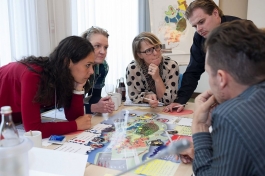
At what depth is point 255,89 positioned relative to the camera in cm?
71

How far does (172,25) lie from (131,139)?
2730 millimetres

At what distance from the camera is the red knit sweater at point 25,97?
1253 millimetres

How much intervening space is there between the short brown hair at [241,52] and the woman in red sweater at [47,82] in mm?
846

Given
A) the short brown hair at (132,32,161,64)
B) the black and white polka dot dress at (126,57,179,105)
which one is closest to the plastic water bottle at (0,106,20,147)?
the black and white polka dot dress at (126,57,179,105)

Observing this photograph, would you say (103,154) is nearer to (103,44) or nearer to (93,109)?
(93,109)

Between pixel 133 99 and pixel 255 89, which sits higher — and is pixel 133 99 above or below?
below

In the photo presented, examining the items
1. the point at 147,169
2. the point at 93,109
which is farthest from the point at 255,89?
the point at 93,109

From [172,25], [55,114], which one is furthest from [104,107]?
[172,25]

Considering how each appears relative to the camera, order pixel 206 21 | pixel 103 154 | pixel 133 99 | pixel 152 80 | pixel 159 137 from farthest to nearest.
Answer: pixel 152 80 < pixel 133 99 < pixel 206 21 < pixel 159 137 < pixel 103 154

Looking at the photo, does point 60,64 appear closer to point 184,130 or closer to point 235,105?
point 184,130

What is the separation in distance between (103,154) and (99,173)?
151mm

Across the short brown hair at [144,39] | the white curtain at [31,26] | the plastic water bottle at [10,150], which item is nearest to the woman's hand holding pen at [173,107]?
the short brown hair at [144,39]

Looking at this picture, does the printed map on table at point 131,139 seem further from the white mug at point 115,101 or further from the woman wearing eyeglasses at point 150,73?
the woman wearing eyeglasses at point 150,73

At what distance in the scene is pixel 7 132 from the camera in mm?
723
